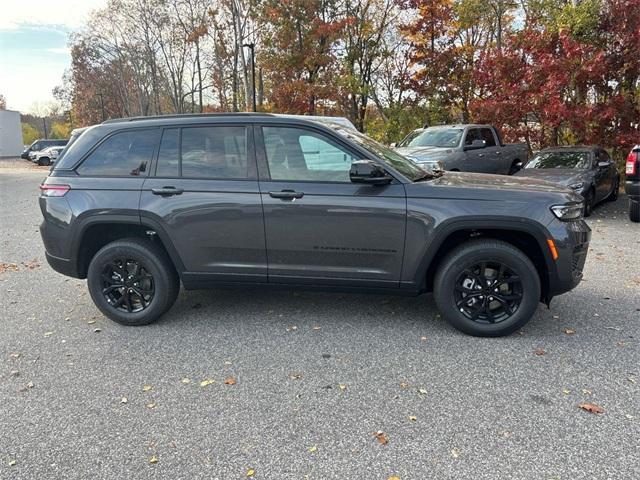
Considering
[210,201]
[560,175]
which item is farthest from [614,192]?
[210,201]

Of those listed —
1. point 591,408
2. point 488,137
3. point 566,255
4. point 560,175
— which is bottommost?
point 591,408

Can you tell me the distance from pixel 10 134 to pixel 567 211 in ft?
197

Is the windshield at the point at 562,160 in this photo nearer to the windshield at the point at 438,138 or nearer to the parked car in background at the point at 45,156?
the windshield at the point at 438,138

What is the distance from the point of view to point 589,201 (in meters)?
9.45

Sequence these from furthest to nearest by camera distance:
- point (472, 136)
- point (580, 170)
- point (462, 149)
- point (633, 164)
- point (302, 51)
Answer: point (302, 51) → point (472, 136) → point (462, 149) → point (580, 170) → point (633, 164)

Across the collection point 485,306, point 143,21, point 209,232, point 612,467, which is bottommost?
point 612,467

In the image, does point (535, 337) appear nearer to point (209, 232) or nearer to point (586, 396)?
point (586, 396)

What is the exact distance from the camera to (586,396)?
3070mm

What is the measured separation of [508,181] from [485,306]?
111 centimetres

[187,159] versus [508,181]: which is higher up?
[187,159]

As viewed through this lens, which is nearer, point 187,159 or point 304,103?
point 187,159

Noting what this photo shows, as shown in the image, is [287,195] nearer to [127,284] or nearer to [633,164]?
[127,284]

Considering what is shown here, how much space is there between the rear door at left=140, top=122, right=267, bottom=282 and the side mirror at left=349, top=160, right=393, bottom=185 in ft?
2.75

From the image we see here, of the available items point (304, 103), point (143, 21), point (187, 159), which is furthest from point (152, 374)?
point (143, 21)
